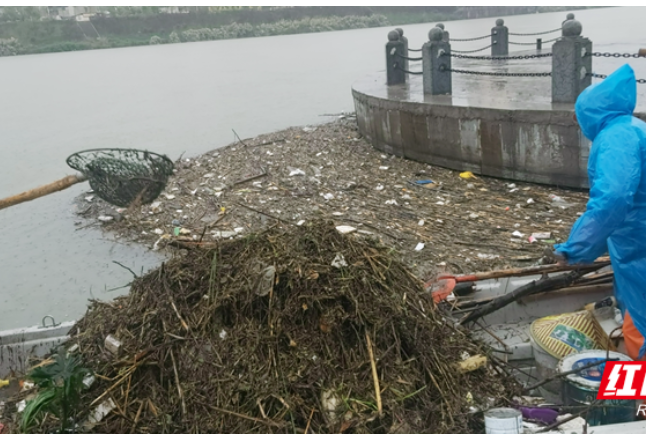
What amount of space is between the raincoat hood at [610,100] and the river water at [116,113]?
428cm

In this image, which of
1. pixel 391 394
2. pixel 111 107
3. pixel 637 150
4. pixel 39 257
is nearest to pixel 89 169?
pixel 39 257

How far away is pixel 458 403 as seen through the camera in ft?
10.2

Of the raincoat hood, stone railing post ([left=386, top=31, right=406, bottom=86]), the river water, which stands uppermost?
the raincoat hood

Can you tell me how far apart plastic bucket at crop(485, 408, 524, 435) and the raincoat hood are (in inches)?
61.1

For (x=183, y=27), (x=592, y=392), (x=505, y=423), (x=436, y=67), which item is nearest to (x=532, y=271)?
(x=592, y=392)

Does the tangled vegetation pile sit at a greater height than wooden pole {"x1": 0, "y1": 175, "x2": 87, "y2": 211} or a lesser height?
lesser

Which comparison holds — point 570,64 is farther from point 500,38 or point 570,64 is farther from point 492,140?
point 500,38

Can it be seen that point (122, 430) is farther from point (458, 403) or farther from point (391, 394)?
point (458, 403)

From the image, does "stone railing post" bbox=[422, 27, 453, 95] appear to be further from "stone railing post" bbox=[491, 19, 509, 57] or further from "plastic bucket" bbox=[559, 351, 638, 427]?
"plastic bucket" bbox=[559, 351, 638, 427]

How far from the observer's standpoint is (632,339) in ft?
11.2

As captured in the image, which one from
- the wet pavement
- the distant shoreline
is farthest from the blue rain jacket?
the distant shoreline

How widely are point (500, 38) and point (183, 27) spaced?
92.4ft

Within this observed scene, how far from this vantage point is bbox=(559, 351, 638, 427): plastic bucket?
3.07m
